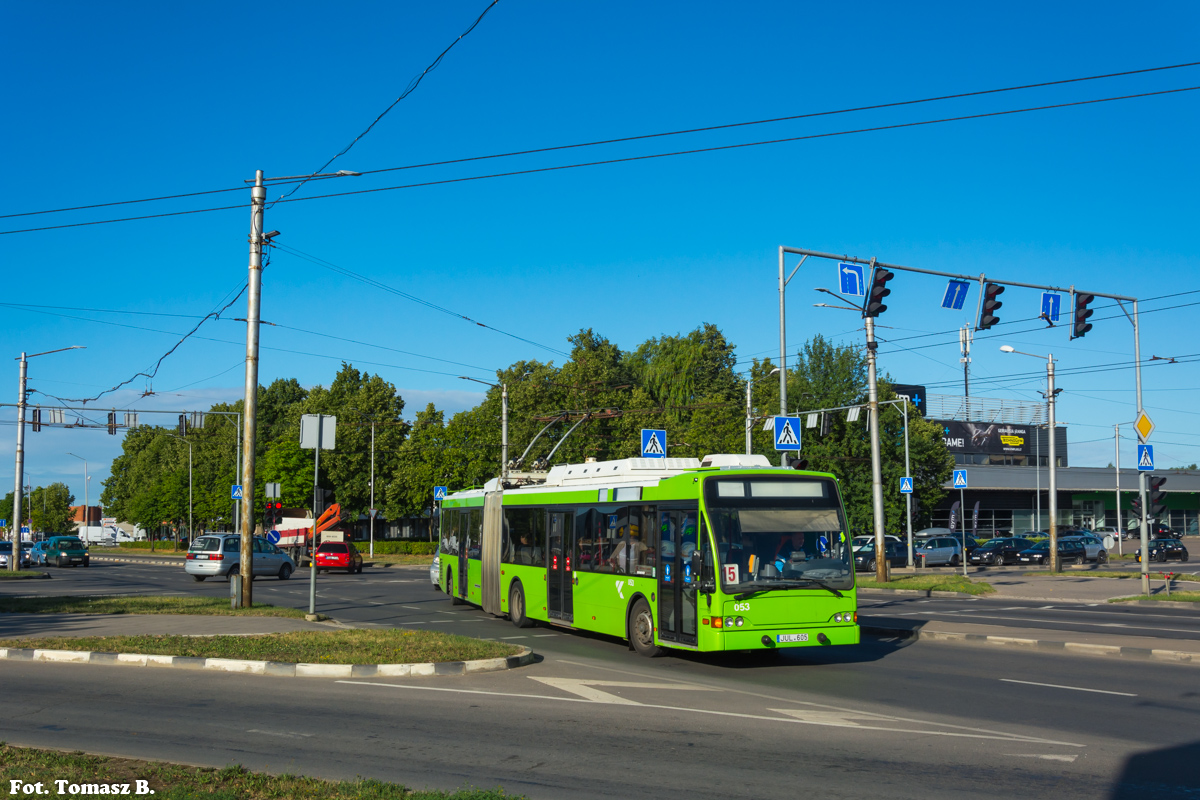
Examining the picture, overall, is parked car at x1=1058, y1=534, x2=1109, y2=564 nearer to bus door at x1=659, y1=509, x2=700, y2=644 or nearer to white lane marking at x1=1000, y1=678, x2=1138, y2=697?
white lane marking at x1=1000, y1=678, x2=1138, y2=697

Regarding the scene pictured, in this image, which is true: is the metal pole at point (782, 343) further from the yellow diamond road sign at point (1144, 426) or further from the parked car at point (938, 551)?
the parked car at point (938, 551)

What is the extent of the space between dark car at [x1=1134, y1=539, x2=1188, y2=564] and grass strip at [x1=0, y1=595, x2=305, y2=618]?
46561 millimetres

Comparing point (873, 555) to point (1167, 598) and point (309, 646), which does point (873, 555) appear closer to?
point (1167, 598)

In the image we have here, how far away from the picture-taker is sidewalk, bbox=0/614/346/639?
1650 cm

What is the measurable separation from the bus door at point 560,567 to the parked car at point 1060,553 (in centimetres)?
3680

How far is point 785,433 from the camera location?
2614 cm

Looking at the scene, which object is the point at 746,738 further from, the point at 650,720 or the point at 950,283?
the point at 950,283

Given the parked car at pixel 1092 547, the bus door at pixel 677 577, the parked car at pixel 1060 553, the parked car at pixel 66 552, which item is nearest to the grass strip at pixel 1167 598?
the bus door at pixel 677 577

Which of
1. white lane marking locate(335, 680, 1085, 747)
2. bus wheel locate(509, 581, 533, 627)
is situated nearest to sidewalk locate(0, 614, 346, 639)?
bus wheel locate(509, 581, 533, 627)

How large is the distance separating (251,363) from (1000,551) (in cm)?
3921

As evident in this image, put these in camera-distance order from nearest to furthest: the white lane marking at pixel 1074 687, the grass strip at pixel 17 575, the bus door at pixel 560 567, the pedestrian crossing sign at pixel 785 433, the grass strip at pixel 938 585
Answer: the white lane marking at pixel 1074 687 → the bus door at pixel 560 567 → the pedestrian crossing sign at pixel 785 433 → the grass strip at pixel 938 585 → the grass strip at pixel 17 575

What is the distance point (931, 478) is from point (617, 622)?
169 feet

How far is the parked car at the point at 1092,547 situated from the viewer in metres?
51.0

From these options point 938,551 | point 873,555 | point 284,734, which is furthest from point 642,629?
point 938,551
